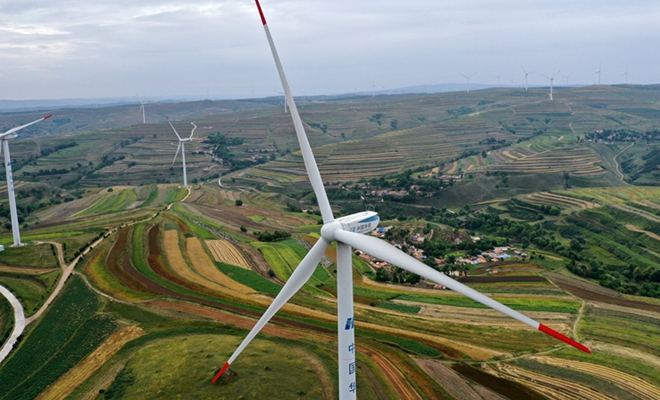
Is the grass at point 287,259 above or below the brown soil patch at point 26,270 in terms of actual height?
below

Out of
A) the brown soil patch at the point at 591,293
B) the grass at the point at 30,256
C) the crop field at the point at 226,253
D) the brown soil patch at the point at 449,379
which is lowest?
the brown soil patch at the point at 591,293

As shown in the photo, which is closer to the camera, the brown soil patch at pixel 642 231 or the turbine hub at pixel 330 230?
the turbine hub at pixel 330 230

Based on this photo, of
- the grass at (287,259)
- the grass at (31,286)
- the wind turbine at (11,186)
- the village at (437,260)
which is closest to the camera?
the grass at (31,286)

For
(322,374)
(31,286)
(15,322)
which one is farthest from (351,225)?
(31,286)

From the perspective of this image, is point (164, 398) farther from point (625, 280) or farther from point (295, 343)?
point (625, 280)

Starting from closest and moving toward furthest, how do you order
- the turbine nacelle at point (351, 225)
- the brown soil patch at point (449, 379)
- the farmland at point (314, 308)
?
the turbine nacelle at point (351, 225)
the brown soil patch at point (449, 379)
the farmland at point (314, 308)

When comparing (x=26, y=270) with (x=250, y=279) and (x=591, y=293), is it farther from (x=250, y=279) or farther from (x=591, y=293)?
(x=591, y=293)

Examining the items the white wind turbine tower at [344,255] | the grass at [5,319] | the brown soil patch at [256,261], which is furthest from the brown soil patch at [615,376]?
the grass at [5,319]

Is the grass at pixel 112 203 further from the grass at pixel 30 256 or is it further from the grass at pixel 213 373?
the grass at pixel 213 373
